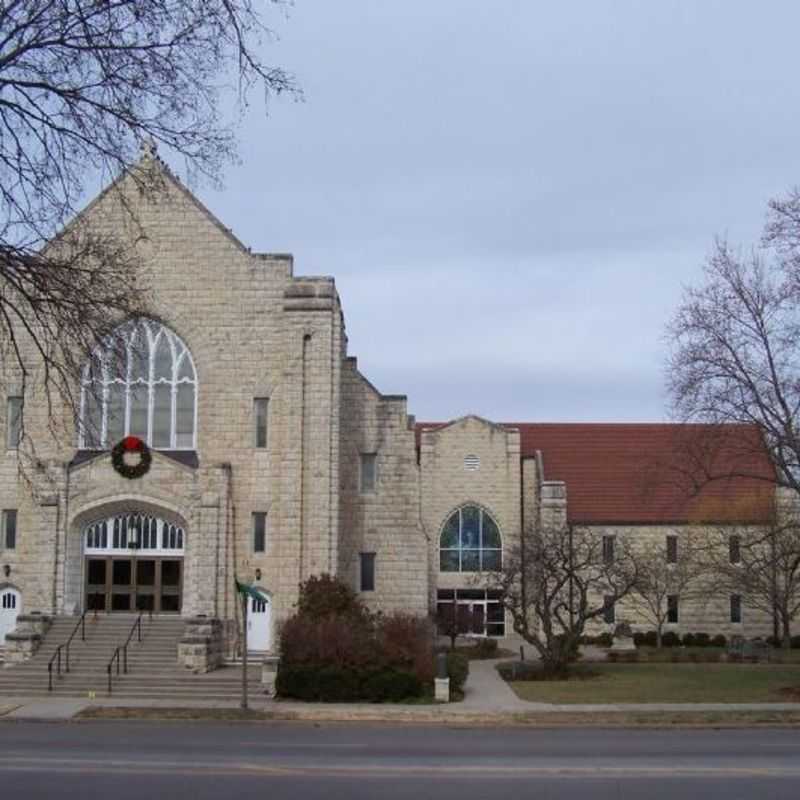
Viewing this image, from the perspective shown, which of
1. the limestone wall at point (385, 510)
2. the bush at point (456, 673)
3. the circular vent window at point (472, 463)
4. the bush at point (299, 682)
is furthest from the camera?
the circular vent window at point (472, 463)

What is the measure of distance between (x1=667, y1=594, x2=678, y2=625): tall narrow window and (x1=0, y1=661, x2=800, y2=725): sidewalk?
25.5m

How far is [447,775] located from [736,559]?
31590 millimetres

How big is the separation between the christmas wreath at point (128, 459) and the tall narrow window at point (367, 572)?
8750mm

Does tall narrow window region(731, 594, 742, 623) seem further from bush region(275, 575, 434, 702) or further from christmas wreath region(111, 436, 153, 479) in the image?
christmas wreath region(111, 436, 153, 479)

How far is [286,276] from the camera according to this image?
40.9 metres

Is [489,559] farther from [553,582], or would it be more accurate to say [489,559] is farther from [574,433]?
[574,433]

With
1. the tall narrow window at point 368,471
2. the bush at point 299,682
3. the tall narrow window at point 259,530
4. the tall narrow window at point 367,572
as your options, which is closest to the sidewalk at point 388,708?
the bush at point 299,682

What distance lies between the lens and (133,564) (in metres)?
40.1

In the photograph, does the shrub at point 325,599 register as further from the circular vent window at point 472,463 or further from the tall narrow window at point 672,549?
the tall narrow window at point 672,549

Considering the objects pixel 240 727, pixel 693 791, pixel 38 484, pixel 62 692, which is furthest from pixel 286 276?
pixel 693 791

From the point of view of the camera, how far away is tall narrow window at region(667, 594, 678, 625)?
5572 centimetres

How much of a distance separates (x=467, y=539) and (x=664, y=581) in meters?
8.18

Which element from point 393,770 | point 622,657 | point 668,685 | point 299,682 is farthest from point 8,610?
point 393,770

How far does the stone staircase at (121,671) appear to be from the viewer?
32719mm
